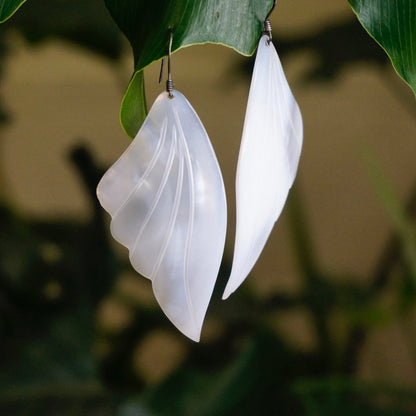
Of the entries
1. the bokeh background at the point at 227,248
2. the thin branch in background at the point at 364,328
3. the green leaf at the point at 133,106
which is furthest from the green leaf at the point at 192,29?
the thin branch in background at the point at 364,328

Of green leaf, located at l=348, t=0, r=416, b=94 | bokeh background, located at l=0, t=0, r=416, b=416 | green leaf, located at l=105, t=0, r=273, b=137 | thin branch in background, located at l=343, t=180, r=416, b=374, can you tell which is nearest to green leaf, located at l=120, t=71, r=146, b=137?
green leaf, located at l=105, t=0, r=273, b=137

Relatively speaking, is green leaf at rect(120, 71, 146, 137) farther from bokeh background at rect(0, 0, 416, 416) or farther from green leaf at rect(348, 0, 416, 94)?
bokeh background at rect(0, 0, 416, 416)

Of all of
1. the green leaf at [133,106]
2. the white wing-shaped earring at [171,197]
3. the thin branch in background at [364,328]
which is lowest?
the thin branch in background at [364,328]

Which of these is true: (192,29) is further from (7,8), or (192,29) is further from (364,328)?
(364,328)

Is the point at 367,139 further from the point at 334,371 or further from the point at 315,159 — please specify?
the point at 334,371

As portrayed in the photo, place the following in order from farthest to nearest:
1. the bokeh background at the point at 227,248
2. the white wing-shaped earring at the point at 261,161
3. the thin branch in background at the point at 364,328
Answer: the thin branch in background at the point at 364,328 → the bokeh background at the point at 227,248 → the white wing-shaped earring at the point at 261,161

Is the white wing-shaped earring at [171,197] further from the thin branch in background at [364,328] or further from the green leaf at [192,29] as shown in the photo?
the thin branch in background at [364,328]
